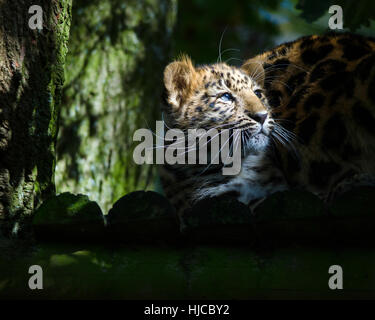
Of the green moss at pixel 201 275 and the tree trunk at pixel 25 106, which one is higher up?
the tree trunk at pixel 25 106

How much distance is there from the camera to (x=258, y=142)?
436 centimetres

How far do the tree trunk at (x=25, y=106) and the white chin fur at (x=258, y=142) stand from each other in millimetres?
1537

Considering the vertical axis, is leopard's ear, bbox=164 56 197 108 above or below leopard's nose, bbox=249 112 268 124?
above

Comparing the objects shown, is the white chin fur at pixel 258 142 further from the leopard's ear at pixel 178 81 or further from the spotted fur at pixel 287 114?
the leopard's ear at pixel 178 81

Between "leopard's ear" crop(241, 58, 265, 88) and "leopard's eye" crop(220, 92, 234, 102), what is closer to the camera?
"leopard's eye" crop(220, 92, 234, 102)

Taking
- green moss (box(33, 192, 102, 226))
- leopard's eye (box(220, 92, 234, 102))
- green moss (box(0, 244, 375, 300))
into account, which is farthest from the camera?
leopard's eye (box(220, 92, 234, 102))

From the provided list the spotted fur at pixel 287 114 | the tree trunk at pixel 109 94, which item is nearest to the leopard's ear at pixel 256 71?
the spotted fur at pixel 287 114

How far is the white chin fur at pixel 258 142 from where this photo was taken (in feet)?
14.2

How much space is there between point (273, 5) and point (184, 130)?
547 centimetres

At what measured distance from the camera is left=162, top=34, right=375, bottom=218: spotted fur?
3.99 metres

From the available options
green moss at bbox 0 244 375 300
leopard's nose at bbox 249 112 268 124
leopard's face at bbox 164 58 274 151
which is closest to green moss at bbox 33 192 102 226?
green moss at bbox 0 244 375 300

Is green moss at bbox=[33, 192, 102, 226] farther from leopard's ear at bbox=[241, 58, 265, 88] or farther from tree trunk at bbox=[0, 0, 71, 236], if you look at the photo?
leopard's ear at bbox=[241, 58, 265, 88]

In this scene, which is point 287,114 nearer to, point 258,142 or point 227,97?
point 258,142

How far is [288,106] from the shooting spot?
4.52 metres
